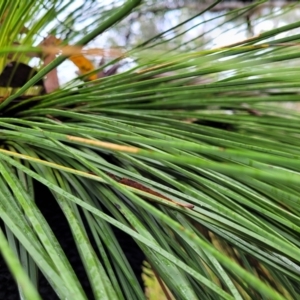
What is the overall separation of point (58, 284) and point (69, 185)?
0.13 m

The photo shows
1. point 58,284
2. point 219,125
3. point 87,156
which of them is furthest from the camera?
point 219,125

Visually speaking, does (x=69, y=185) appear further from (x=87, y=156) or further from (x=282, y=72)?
(x=282, y=72)

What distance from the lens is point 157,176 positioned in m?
0.27

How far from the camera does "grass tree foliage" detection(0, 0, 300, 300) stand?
0.67 ft

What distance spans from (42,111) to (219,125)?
0.18 metres

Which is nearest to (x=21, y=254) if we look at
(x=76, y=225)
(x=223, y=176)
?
(x=76, y=225)

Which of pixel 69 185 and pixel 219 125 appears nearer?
pixel 69 185

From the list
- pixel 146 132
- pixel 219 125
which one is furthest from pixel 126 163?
pixel 219 125

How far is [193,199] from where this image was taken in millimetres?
254

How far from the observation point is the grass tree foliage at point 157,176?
0.67 feet

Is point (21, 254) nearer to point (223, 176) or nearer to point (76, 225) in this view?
point (76, 225)

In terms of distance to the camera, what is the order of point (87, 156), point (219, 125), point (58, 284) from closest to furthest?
point (58, 284) < point (87, 156) < point (219, 125)

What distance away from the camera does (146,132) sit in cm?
29

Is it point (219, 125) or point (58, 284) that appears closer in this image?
point (58, 284)
